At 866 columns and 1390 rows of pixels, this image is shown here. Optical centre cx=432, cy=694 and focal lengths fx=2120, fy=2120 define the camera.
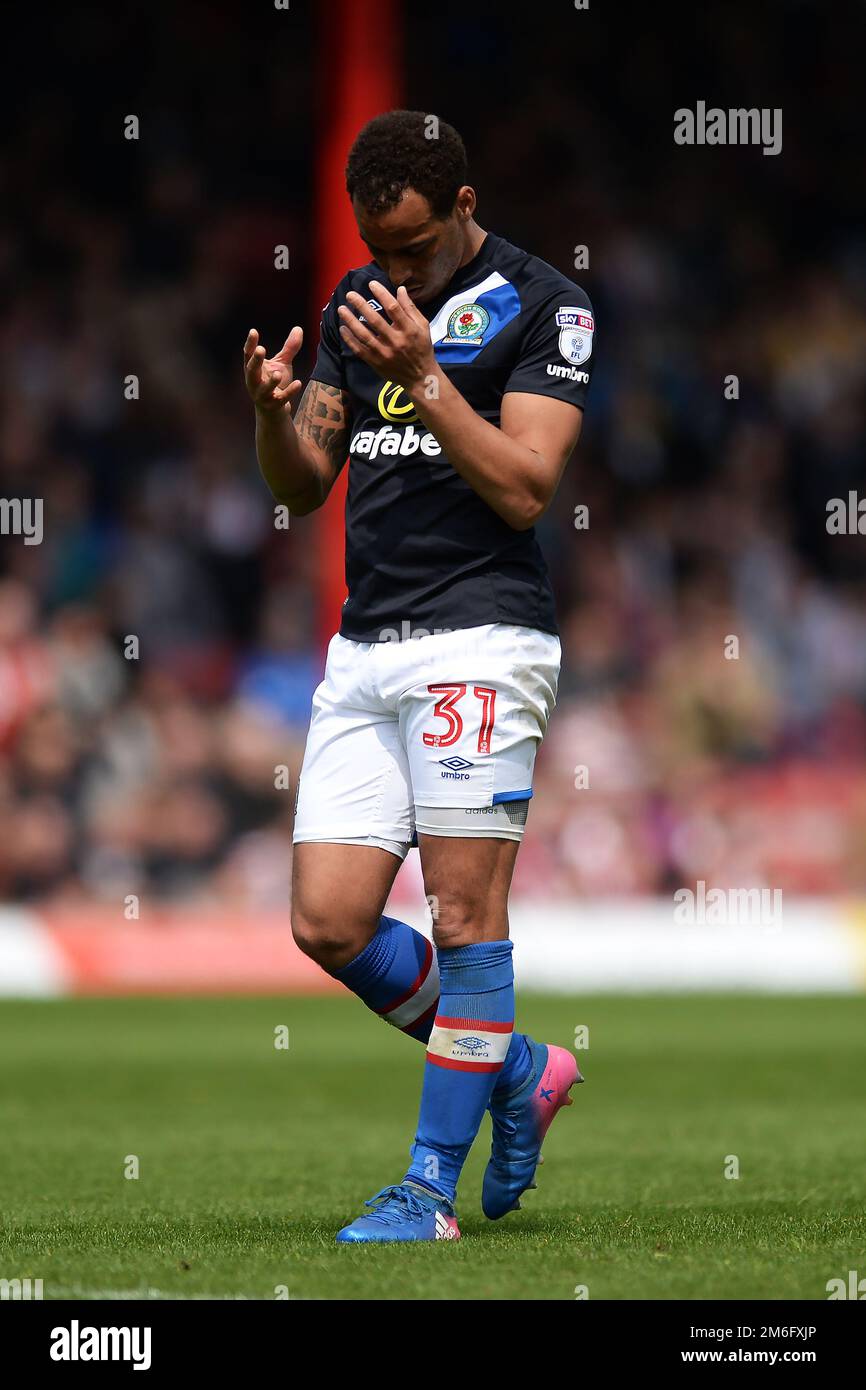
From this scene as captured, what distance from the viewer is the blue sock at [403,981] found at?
14.7ft

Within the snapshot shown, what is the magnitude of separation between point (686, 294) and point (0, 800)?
283 inches

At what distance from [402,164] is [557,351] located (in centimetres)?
→ 49

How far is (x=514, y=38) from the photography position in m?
17.1

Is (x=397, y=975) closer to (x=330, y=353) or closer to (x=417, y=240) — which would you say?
(x=330, y=353)

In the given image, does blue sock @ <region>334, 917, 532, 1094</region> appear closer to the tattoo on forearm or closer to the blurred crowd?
the tattoo on forearm

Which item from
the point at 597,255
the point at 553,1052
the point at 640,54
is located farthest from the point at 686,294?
the point at 553,1052

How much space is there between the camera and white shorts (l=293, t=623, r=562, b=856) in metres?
4.27

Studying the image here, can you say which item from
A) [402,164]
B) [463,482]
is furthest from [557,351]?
[402,164]

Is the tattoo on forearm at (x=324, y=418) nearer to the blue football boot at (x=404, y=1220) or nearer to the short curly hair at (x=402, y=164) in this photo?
the short curly hair at (x=402, y=164)

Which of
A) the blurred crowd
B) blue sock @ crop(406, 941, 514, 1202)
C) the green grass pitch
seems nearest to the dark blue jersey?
blue sock @ crop(406, 941, 514, 1202)

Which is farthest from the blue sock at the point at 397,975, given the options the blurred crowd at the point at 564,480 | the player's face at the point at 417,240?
the blurred crowd at the point at 564,480

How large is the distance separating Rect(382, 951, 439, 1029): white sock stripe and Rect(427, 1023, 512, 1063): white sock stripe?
274 mm

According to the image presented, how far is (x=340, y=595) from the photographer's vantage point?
12188mm
